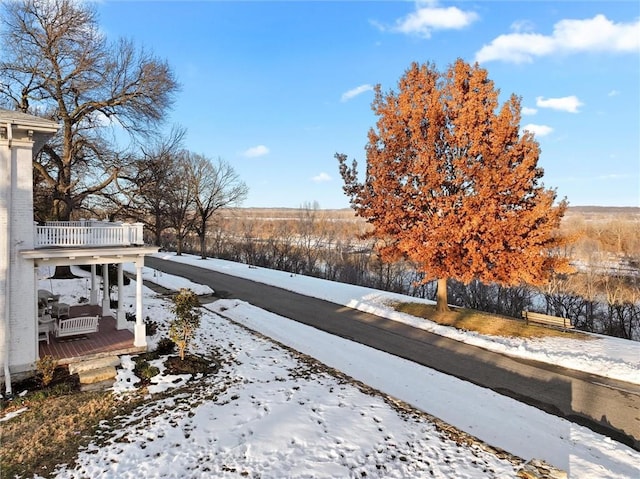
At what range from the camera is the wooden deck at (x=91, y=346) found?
9.13 meters

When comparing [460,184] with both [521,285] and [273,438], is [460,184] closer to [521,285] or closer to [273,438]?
[273,438]

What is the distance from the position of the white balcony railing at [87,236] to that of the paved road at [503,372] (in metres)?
7.29

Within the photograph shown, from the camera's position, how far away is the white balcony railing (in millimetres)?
8977

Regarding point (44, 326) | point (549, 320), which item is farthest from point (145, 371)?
point (549, 320)

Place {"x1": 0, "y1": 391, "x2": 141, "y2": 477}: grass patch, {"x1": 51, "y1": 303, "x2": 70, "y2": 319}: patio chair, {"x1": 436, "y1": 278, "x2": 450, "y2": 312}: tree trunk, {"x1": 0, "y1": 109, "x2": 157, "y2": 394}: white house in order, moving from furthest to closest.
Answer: {"x1": 436, "y1": 278, "x2": 450, "y2": 312}: tree trunk → {"x1": 51, "y1": 303, "x2": 70, "y2": 319}: patio chair → {"x1": 0, "y1": 109, "x2": 157, "y2": 394}: white house → {"x1": 0, "y1": 391, "x2": 141, "y2": 477}: grass patch

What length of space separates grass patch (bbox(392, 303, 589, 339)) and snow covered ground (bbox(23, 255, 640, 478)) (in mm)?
2256

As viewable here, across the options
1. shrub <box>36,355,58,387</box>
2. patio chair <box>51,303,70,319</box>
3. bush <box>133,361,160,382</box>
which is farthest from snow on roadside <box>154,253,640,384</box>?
shrub <box>36,355,58,387</box>

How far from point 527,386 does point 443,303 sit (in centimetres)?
703

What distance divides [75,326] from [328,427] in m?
7.82

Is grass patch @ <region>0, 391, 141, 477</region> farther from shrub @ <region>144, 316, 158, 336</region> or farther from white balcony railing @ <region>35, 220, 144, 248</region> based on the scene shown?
shrub @ <region>144, 316, 158, 336</region>

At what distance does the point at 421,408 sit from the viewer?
7719 mm

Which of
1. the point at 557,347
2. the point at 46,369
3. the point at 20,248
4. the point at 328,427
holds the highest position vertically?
the point at 20,248

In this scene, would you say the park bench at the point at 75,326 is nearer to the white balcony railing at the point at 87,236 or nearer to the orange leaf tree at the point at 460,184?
the white balcony railing at the point at 87,236

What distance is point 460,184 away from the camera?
14391 millimetres
